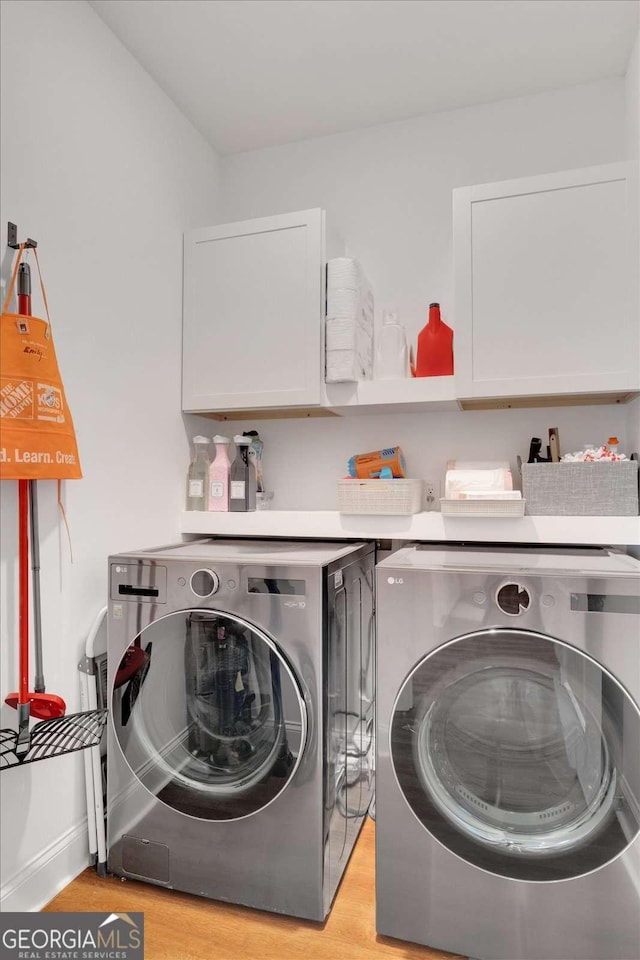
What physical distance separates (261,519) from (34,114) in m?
1.40

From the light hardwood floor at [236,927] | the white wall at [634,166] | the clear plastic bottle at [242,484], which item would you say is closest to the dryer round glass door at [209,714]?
the light hardwood floor at [236,927]

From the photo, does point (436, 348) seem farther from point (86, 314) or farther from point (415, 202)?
point (86, 314)

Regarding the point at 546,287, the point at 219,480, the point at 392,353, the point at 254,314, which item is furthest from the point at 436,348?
the point at 219,480

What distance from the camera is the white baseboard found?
4.59ft

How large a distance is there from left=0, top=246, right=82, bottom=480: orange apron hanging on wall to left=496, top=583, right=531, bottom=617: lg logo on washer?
3.69 ft

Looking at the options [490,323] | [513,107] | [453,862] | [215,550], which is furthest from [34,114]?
[453,862]

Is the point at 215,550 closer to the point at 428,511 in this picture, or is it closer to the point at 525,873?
the point at 428,511

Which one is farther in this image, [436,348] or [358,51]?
[436,348]

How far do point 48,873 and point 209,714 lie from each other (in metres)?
0.59

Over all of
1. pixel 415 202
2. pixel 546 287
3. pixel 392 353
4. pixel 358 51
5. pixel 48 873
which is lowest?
pixel 48 873

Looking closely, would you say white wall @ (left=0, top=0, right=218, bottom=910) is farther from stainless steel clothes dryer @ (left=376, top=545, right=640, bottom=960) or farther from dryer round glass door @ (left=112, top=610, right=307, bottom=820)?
stainless steel clothes dryer @ (left=376, top=545, right=640, bottom=960)

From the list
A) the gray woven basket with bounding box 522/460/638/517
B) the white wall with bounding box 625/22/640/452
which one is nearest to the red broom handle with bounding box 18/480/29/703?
the gray woven basket with bounding box 522/460/638/517

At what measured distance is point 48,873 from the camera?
4.93 ft

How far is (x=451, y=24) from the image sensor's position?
177cm
